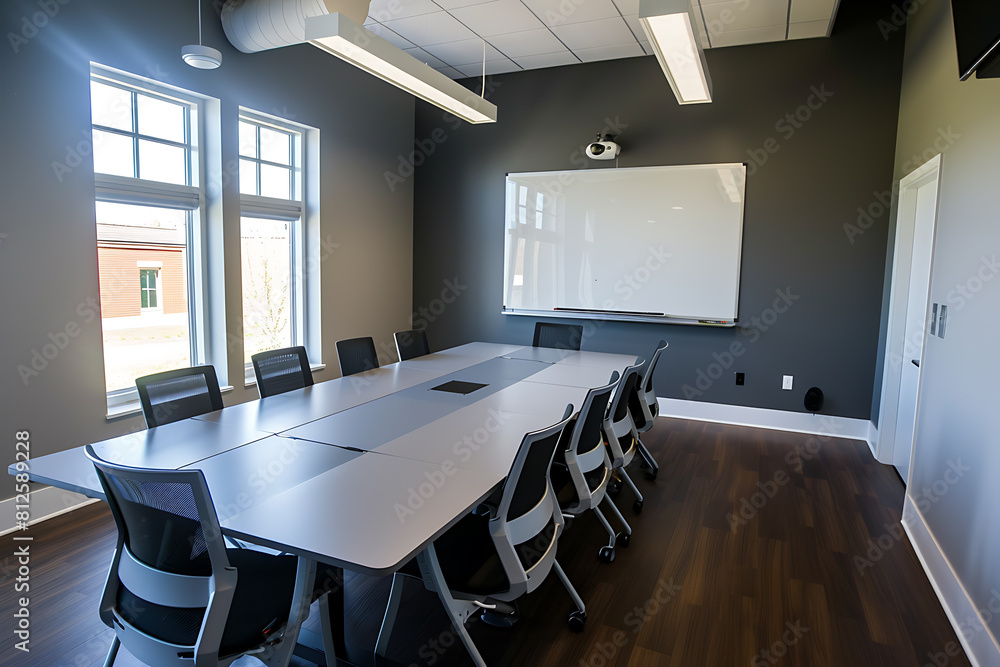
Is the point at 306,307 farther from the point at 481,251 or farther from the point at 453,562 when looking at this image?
the point at 453,562

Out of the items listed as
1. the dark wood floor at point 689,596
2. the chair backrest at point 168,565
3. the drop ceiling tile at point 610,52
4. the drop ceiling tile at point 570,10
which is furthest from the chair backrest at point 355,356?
the drop ceiling tile at point 610,52

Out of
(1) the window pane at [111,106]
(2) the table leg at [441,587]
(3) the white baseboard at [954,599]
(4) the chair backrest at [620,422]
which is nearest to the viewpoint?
(2) the table leg at [441,587]

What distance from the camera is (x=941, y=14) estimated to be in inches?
150

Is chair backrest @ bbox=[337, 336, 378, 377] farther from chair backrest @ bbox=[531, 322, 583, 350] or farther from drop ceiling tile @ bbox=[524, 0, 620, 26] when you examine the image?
drop ceiling tile @ bbox=[524, 0, 620, 26]

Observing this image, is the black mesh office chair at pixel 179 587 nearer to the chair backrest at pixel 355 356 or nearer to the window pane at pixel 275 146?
the chair backrest at pixel 355 356

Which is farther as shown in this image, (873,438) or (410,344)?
(873,438)

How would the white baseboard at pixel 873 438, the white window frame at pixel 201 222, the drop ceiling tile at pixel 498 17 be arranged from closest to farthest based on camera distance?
the white window frame at pixel 201 222
the drop ceiling tile at pixel 498 17
the white baseboard at pixel 873 438

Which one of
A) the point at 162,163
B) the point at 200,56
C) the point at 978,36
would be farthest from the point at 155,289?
the point at 978,36

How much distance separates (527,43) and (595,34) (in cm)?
66

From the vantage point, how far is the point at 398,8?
16.0 feet

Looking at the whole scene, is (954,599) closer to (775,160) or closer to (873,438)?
(873,438)

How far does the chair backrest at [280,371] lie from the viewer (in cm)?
351

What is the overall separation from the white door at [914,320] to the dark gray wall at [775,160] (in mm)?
757

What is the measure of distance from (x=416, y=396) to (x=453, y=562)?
1.43m
